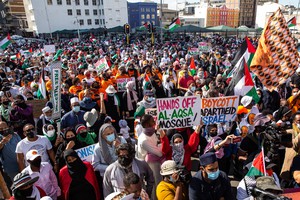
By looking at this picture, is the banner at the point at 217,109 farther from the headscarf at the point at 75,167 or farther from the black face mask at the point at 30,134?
the black face mask at the point at 30,134

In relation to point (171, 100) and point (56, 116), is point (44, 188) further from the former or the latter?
point (171, 100)

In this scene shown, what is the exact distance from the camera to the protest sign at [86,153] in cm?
374

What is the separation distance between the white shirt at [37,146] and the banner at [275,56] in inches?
175

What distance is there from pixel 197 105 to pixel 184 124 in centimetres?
38

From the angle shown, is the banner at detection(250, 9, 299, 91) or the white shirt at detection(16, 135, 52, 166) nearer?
the white shirt at detection(16, 135, 52, 166)

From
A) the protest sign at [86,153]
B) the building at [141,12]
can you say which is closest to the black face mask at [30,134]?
the protest sign at [86,153]

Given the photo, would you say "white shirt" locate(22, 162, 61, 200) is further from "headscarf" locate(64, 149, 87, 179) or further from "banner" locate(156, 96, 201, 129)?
"banner" locate(156, 96, 201, 129)

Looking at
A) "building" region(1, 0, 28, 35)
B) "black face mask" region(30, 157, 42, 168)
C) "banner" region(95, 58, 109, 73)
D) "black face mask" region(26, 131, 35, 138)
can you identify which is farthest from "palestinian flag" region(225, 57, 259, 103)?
"building" region(1, 0, 28, 35)

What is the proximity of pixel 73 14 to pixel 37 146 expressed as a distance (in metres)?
65.9

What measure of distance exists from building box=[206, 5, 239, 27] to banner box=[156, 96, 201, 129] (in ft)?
299

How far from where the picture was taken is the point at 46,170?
10.8 ft

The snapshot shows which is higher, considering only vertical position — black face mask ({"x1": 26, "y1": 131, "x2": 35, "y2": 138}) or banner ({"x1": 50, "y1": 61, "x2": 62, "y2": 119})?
banner ({"x1": 50, "y1": 61, "x2": 62, "y2": 119})

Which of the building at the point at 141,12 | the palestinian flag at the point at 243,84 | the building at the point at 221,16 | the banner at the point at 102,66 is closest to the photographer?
the palestinian flag at the point at 243,84

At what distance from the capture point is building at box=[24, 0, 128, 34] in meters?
60.0
